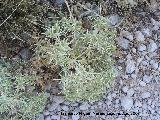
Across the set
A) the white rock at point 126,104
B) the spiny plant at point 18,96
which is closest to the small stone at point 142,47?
the white rock at point 126,104

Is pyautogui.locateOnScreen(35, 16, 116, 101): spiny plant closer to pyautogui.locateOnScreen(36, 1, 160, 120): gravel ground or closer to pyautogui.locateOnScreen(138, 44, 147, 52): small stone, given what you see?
pyautogui.locateOnScreen(36, 1, 160, 120): gravel ground

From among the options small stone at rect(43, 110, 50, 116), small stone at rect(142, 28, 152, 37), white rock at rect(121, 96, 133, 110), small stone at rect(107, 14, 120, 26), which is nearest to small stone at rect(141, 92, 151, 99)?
white rock at rect(121, 96, 133, 110)

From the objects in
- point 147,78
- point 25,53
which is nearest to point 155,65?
point 147,78

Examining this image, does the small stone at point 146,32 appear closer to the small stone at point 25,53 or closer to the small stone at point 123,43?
the small stone at point 123,43

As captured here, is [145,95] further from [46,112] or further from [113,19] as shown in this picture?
[46,112]

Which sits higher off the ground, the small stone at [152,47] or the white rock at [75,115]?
the small stone at [152,47]

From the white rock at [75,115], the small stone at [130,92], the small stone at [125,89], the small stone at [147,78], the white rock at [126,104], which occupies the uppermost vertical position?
the small stone at [147,78]

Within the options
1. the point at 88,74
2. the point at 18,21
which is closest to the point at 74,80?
the point at 88,74
